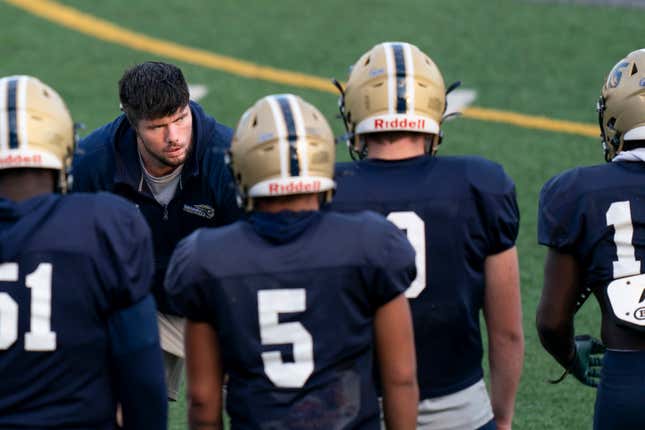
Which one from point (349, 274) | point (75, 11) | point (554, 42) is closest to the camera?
point (349, 274)

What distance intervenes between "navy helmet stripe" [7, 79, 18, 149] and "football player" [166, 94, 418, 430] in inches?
20.7

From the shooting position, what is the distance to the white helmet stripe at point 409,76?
150 inches

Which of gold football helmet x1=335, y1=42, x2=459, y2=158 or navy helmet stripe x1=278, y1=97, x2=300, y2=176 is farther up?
gold football helmet x1=335, y1=42, x2=459, y2=158

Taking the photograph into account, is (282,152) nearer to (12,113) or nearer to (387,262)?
(387,262)

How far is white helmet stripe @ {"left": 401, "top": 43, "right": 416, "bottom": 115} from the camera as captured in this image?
380 centimetres

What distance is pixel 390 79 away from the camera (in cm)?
385

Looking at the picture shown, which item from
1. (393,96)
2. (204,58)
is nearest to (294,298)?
(393,96)

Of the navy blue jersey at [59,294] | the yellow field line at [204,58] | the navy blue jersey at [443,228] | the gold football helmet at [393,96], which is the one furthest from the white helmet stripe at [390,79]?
the yellow field line at [204,58]

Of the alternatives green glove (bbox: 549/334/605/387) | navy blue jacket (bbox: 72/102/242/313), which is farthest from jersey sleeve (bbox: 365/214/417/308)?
navy blue jacket (bbox: 72/102/242/313)

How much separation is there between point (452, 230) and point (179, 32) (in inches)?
343

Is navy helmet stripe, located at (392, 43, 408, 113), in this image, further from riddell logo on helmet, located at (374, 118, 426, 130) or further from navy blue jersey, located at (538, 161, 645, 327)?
navy blue jersey, located at (538, 161, 645, 327)

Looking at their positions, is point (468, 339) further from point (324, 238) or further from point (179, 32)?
point (179, 32)

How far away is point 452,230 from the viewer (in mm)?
3719

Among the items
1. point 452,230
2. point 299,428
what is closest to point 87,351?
point 299,428
